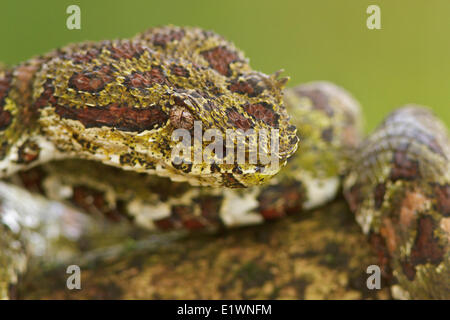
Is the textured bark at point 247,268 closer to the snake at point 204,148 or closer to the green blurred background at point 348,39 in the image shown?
the snake at point 204,148

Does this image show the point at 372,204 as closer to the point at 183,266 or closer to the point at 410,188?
the point at 410,188

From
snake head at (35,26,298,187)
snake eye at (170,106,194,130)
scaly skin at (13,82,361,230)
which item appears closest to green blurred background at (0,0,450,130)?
scaly skin at (13,82,361,230)

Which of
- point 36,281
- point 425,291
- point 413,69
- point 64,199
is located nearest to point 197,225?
point 64,199

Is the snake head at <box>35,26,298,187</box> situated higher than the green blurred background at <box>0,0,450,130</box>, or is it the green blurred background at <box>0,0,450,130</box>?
the green blurred background at <box>0,0,450,130</box>

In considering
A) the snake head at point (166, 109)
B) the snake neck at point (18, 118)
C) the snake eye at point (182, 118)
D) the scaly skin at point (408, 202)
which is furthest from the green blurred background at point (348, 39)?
the snake eye at point (182, 118)

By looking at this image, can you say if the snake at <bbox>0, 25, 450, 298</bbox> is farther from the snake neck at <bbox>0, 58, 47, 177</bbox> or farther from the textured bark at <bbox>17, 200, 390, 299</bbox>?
the textured bark at <bbox>17, 200, 390, 299</bbox>

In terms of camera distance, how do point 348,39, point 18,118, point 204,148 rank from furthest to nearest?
point 348,39, point 18,118, point 204,148

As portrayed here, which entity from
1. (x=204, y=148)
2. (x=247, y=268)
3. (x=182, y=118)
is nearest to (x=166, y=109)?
(x=182, y=118)

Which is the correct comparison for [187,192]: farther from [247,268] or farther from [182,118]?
[182,118]
